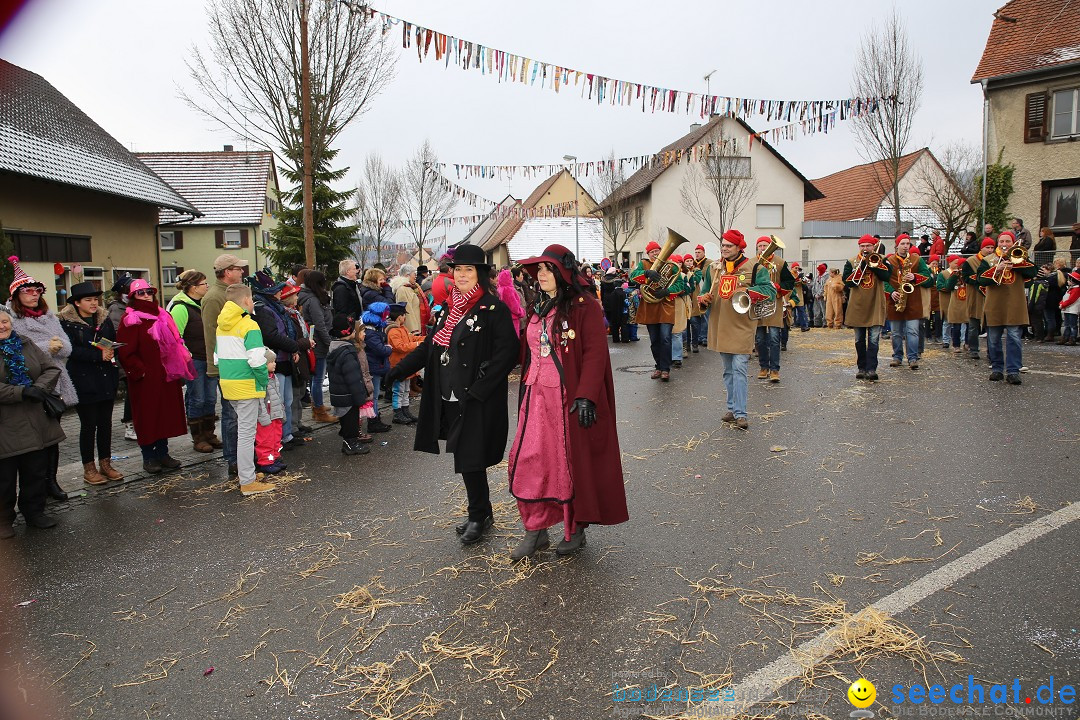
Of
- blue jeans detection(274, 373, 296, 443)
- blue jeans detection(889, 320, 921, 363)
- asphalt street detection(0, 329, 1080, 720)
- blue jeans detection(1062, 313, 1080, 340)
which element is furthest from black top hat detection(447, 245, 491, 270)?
blue jeans detection(1062, 313, 1080, 340)

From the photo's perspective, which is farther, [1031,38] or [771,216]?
[771,216]

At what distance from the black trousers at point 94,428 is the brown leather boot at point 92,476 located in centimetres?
5

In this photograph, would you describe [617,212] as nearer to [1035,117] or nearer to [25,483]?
[1035,117]

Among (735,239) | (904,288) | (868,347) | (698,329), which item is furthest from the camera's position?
(698,329)

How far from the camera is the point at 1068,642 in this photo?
3.19 m

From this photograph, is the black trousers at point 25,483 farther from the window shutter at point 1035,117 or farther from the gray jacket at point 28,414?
the window shutter at point 1035,117

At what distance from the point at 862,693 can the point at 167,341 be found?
6727 millimetres

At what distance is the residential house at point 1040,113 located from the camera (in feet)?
73.9

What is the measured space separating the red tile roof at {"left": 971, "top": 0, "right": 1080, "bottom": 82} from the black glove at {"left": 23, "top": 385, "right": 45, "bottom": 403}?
27790 millimetres

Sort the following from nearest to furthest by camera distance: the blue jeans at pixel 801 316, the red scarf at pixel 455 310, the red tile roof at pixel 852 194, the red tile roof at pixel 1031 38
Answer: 1. the red scarf at pixel 455 310
2. the blue jeans at pixel 801 316
3. the red tile roof at pixel 1031 38
4. the red tile roof at pixel 852 194

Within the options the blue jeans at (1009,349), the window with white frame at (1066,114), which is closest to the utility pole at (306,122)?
the blue jeans at (1009,349)

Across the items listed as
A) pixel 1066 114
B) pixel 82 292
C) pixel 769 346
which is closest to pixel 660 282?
pixel 769 346

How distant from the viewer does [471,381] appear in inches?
184

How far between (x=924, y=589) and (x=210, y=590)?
409 cm
